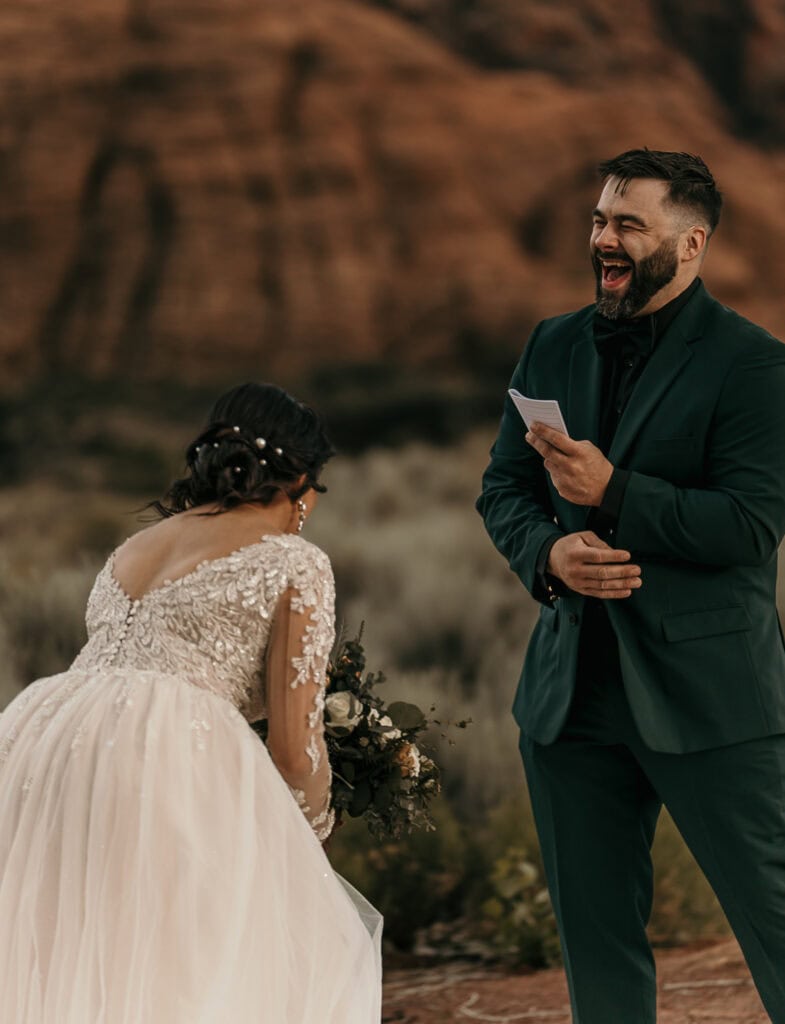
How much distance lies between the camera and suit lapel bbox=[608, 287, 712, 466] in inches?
112

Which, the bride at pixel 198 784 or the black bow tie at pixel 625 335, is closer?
the bride at pixel 198 784

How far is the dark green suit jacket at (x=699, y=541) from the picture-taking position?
2729 millimetres

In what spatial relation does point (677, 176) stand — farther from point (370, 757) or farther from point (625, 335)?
point (370, 757)

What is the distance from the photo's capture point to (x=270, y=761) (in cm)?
272

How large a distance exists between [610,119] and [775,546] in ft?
12.0

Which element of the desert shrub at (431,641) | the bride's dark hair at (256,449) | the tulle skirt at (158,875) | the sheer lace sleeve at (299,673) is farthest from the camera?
the desert shrub at (431,641)

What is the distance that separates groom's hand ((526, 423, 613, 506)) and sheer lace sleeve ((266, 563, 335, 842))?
0.49 meters

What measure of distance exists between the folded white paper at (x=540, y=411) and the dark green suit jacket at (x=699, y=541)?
0.59 ft

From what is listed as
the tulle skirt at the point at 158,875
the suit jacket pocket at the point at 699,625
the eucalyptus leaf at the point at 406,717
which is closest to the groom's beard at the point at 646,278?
the suit jacket pocket at the point at 699,625

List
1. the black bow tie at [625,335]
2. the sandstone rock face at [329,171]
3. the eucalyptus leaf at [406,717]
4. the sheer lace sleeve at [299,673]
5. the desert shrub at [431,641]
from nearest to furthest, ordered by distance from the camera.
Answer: the sheer lace sleeve at [299,673], the black bow tie at [625,335], the eucalyptus leaf at [406,717], the desert shrub at [431,641], the sandstone rock face at [329,171]

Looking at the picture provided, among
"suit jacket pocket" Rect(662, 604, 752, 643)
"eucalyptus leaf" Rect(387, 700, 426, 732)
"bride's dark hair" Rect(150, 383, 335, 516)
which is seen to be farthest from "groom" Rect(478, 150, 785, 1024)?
"bride's dark hair" Rect(150, 383, 335, 516)

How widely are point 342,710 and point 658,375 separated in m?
0.99

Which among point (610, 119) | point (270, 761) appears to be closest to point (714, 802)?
point (270, 761)

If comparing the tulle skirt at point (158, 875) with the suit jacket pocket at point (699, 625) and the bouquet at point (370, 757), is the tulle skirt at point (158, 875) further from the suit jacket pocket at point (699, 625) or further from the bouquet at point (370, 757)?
the suit jacket pocket at point (699, 625)
